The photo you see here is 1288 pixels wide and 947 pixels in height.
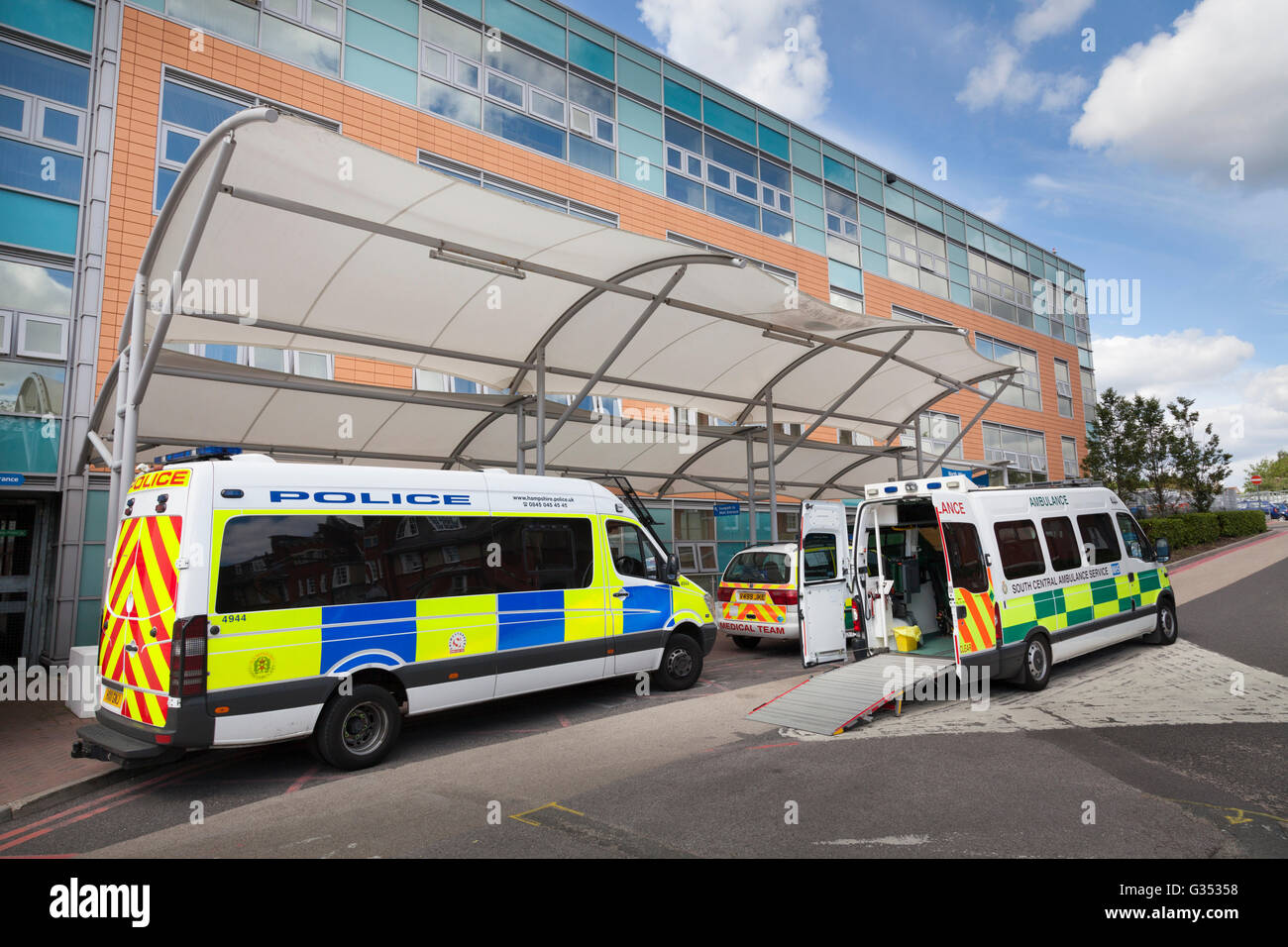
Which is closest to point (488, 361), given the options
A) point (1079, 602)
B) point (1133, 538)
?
point (1079, 602)

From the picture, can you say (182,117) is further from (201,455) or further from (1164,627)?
(1164,627)

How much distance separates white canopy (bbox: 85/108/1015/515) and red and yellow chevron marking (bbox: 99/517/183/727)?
1.96m

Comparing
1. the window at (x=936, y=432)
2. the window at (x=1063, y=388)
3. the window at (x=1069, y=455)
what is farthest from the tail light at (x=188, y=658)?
the window at (x=1063, y=388)

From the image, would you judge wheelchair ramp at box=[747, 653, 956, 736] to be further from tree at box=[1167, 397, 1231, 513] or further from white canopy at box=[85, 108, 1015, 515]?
tree at box=[1167, 397, 1231, 513]

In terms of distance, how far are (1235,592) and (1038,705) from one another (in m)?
12.4

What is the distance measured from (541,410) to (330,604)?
569 centimetres

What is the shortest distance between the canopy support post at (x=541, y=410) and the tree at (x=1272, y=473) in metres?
109

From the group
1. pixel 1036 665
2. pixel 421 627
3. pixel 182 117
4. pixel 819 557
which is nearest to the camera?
pixel 421 627

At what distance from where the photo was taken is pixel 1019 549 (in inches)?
320

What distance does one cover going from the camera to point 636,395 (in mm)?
13945

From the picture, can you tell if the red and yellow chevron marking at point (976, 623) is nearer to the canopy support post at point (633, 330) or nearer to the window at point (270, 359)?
the canopy support post at point (633, 330)

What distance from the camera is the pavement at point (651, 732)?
541 cm
